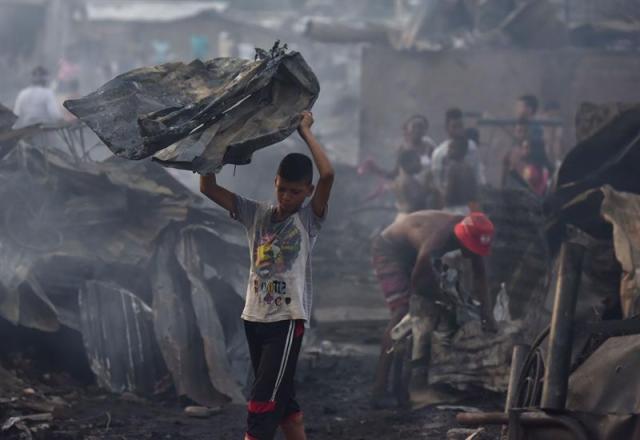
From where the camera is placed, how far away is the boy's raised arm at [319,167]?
4434mm

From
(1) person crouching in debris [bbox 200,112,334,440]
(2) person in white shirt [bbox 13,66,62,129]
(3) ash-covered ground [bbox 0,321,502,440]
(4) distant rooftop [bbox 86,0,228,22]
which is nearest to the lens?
(1) person crouching in debris [bbox 200,112,334,440]

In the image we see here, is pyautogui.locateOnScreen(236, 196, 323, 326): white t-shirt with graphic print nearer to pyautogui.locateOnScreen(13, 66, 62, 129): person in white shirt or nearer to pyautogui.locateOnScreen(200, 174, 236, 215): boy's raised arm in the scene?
pyautogui.locateOnScreen(200, 174, 236, 215): boy's raised arm

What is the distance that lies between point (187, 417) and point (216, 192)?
2512mm

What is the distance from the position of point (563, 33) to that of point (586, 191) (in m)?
9.02

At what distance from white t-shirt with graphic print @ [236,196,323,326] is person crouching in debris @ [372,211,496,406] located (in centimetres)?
249

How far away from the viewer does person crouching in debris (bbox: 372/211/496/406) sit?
7.04m

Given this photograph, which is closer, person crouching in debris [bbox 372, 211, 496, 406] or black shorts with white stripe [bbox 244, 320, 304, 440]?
black shorts with white stripe [bbox 244, 320, 304, 440]

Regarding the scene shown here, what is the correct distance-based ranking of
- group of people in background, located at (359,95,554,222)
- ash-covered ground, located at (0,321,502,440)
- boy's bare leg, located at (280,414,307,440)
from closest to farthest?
boy's bare leg, located at (280,414,307,440) < ash-covered ground, located at (0,321,502,440) < group of people in background, located at (359,95,554,222)

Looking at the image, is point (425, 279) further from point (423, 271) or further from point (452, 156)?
point (452, 156)

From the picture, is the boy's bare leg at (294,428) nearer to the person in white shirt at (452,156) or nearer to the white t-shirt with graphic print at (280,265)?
the white t-shirt with graphic print at (280,265)

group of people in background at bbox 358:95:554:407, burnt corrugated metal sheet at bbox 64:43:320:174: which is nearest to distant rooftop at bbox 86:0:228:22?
group of people in background at bbox 358:95:554:407

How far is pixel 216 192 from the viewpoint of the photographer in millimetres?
4777

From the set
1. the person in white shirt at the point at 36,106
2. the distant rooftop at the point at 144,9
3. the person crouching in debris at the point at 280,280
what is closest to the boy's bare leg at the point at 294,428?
the person crouching in debris at the point at 280,280

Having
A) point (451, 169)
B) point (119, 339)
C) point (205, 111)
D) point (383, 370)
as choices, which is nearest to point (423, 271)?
point (383, 370)
